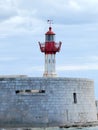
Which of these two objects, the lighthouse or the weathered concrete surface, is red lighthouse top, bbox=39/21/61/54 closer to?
the lighthouse

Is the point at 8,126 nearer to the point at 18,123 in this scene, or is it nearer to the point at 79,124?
the point at 18,123

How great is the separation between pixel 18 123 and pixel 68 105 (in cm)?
290

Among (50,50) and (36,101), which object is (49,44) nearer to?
(50,50)

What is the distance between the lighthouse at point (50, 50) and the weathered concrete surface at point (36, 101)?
3249 mm

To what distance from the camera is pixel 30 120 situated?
4081cm

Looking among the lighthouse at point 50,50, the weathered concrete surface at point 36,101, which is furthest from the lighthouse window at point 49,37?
the weathered concrete surface at point 36,101

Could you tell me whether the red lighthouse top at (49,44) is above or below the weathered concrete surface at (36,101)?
above

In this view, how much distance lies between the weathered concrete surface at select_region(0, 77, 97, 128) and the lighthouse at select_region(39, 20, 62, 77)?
10.7ft

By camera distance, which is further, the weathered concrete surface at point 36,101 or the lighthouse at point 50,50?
the lighthouse at point 50,50

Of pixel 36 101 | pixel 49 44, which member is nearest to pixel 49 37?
pixel 49 44

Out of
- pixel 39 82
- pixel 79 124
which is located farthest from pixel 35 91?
pixel 79 124

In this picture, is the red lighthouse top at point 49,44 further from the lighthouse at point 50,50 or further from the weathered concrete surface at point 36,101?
the weathered concrete surface at point 36,101

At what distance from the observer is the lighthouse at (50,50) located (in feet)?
147

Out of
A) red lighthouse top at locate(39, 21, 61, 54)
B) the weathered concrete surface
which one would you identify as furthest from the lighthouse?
the weathered concrete surface
